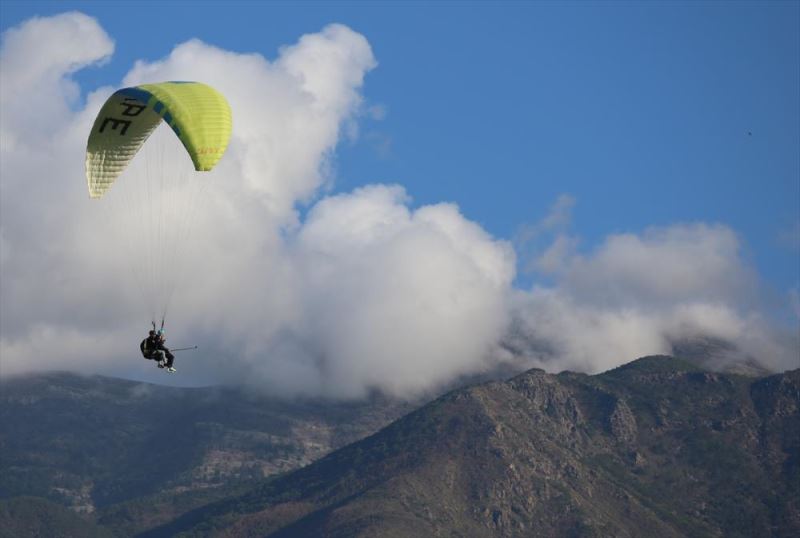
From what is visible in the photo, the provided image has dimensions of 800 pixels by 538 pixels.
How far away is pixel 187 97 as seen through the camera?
118 m

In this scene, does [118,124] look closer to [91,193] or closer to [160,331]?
[91,193]

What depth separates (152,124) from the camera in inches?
4926

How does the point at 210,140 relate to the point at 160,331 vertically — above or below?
above

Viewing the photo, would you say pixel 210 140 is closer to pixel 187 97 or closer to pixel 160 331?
pixel 187 97

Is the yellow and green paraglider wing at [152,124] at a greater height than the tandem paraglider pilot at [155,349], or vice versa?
the yellow and green paraglider wing at [152,124]

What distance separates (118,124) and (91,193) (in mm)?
6493

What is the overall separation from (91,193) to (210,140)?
1523cm

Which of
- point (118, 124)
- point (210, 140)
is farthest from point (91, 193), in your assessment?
point (210, 140)

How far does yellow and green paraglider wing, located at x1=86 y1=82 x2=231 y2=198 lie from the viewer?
11362 cm

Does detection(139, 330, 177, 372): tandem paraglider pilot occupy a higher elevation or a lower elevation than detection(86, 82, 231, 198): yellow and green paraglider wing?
lower

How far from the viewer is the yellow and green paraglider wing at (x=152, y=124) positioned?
114 m

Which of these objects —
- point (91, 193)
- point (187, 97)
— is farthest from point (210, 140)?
point (91, 193)

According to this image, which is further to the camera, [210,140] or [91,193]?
[91,193]

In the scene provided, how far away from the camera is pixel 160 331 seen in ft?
405
